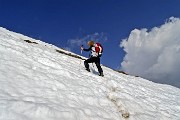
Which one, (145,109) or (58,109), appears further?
(145,109)

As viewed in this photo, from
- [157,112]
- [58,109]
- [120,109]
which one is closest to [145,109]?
[157,112]

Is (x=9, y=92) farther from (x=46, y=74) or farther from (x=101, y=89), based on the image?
(x=101, y=89)

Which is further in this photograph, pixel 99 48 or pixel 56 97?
pixel 99 48

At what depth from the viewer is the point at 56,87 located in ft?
47.2

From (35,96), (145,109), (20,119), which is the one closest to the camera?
(20,119)

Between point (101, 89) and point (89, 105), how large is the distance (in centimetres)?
378

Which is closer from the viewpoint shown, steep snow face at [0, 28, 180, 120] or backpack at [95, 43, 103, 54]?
steep snow face at [0, 28, 180, 120]

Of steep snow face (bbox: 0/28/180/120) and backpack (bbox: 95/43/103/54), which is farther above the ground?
backpack (bbox: 95/43/103/54)

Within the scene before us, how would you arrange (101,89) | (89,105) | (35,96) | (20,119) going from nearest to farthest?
Result: (20,119) < (35,96) < (89,105) < (101,89)

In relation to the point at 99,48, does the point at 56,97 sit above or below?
below

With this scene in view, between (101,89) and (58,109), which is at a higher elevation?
(101,89)

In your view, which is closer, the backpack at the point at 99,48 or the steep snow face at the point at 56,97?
the steep snow face at the point at 56,97

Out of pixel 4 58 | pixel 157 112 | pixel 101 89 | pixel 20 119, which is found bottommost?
pixel 20 119

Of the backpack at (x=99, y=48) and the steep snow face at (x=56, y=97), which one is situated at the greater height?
the backpack at (x=99, y=48)
